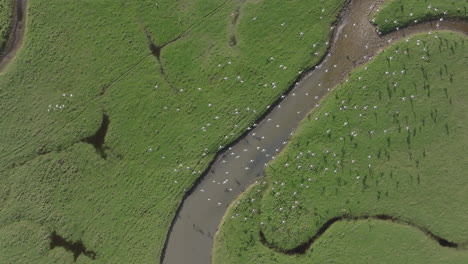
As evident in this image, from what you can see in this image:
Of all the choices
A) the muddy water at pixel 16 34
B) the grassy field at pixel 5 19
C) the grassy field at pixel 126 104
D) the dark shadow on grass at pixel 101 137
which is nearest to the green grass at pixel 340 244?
the grassy field at pixel 126 104

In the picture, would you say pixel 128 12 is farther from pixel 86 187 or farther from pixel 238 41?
pixel 86 187

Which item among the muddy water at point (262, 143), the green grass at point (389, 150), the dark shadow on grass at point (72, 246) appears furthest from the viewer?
the dark shadow on grass at point (72, 246)

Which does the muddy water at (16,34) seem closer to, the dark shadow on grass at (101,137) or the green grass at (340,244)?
the dark shadow on grass at (101,137)

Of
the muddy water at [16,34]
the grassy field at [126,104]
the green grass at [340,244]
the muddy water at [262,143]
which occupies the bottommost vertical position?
the green grass at [340,244]

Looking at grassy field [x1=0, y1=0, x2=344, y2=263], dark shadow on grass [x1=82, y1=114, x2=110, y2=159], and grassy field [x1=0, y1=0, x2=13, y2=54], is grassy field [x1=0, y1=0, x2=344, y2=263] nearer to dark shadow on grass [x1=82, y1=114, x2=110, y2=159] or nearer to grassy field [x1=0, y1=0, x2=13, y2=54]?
dark shadow on grass [x1=82, y1=114, x2=110, y2=159]

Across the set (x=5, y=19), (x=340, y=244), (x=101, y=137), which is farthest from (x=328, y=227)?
(x=5, y=19)

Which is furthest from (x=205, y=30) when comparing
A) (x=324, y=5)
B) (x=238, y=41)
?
(x=324, y=5)

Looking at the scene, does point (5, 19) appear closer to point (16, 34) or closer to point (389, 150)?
point (16, 34)

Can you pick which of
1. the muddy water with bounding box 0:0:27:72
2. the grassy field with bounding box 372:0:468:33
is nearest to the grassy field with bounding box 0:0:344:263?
the muddy water with bounding box 0:0:27:72
